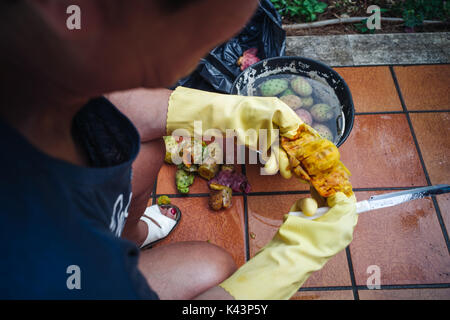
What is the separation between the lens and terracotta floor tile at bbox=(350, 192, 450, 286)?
137 centimetres

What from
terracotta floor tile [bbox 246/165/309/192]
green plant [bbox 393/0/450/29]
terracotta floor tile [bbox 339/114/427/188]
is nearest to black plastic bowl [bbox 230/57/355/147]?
terracotta floor tile [bbox 339/114/427/188]

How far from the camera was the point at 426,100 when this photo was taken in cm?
180

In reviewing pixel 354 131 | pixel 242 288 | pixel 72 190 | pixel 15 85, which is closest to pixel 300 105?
pixel 354 131

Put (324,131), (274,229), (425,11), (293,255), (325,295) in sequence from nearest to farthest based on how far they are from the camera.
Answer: (293,255), (325,295), (274,229), (324,131), (425,11)

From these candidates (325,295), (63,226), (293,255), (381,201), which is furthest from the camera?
(325,295)

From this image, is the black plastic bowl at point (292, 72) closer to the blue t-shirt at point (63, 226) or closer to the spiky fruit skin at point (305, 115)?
the spiky fruit skin at point (305, 115)

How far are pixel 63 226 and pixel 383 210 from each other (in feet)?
4.76

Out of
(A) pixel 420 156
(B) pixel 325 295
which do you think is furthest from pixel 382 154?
(B) pixel 325 295

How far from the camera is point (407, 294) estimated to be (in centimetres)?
133

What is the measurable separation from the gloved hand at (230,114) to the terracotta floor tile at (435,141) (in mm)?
989

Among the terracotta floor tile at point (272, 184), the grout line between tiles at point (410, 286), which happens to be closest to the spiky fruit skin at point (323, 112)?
the terracotta floor tile at point (272, 184)

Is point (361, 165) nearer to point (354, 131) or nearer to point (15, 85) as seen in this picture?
point (354, 131)

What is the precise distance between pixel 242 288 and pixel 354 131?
48.9 inches

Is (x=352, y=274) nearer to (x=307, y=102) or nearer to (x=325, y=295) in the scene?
(x=325, y=295)
